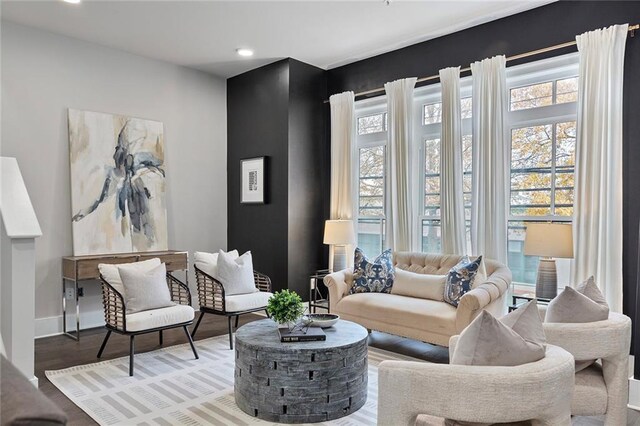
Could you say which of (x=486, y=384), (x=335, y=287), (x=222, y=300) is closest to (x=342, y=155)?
(x=335, y=287)

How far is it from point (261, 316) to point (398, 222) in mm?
2087

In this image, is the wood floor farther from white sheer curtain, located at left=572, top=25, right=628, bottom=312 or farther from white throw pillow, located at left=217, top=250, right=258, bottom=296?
white sheer curtain, located at left=572, top=25, right=628, bottom=312

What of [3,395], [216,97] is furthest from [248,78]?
[3,395]

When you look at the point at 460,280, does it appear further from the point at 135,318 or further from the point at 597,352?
the point at 135,318

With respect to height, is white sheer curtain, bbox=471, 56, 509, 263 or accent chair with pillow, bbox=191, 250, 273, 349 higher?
white sheer curtain, bbox=471, 56, 509, 263

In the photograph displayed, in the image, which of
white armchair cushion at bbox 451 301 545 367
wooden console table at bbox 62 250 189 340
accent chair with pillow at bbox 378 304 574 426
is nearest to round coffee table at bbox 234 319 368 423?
accent chair with pillow at bbox 378 304 574 426

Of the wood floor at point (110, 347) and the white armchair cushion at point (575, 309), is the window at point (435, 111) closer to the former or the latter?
the wood floor at point (110, 347)

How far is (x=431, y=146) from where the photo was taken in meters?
4.89

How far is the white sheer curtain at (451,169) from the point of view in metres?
4.39

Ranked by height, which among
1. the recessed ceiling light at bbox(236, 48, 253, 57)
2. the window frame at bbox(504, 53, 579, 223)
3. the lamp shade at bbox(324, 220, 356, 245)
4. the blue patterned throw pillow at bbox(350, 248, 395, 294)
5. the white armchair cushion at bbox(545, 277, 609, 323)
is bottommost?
the blue patterned throw pillow at bbox(350, 248, 395, 294)

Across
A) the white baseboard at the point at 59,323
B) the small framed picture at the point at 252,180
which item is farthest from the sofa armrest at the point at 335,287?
the white baseboard at the point at 59,323

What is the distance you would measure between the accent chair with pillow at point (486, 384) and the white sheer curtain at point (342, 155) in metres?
3.68

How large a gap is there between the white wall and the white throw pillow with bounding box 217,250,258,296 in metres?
1.60

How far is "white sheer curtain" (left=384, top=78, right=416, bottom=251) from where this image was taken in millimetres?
4855
